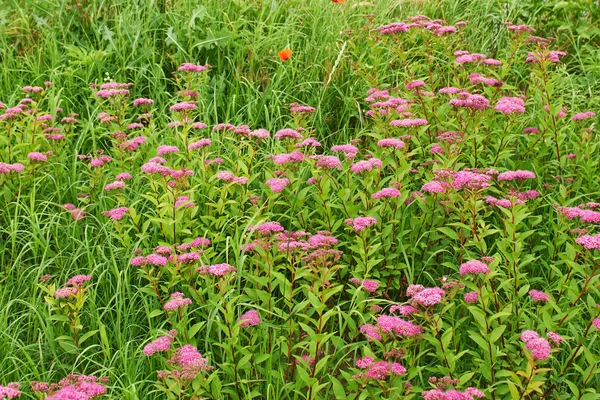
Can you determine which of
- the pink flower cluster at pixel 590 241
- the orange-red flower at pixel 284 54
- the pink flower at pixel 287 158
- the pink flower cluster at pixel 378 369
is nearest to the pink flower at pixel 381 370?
the pink flower cluster at pixel 378 369

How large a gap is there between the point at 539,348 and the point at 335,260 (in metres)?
0.74

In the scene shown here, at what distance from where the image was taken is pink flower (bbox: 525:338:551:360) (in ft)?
6.57

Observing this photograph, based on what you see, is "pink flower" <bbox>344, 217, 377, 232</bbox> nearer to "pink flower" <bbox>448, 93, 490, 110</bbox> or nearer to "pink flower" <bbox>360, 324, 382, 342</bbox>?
"pink flower" <bbox>360, 324, 382, 342</bbox>

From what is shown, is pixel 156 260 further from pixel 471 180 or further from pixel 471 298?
pixel 471 180

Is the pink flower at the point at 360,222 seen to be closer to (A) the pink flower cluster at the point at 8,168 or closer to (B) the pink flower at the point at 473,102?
(B) the pink flower at the point at 473,102

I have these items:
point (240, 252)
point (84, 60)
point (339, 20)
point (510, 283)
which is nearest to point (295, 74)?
point (339, 20)

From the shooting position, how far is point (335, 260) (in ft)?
7.55

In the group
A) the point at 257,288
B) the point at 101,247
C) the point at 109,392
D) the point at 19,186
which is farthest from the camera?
the point at 19,186

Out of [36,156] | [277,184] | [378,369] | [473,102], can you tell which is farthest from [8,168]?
[473,102]

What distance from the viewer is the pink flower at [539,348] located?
200 cm

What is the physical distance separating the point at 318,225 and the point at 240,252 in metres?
0.51

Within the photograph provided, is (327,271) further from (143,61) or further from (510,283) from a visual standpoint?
(143,61)

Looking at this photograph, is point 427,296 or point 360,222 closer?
point 427,296

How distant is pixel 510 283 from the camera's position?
8.54 feet
